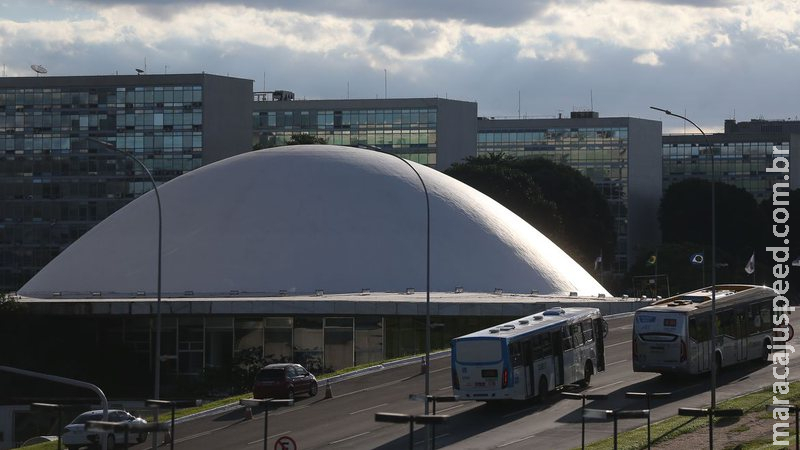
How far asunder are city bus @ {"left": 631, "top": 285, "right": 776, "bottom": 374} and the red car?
46.6 ft

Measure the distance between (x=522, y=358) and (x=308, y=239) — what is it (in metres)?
44.9

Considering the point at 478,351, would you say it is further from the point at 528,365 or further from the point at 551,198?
the point at 551,198

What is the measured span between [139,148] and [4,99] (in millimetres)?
16322

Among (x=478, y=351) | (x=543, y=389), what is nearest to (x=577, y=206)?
(x=543, y=389)

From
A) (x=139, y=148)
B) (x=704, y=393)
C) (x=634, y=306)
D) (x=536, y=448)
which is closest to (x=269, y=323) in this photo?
(x=634, y=306)

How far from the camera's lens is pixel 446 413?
2251 inches

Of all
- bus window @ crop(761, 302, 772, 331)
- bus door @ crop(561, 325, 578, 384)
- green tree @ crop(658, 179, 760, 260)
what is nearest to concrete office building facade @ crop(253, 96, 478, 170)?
green tree @ crop(658, 179, 760, 260)

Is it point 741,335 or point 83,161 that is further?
point 83,161

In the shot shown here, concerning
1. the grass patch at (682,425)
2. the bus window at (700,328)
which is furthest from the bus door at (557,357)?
the grass patch at (682,425)

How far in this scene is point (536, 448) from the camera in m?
48.4

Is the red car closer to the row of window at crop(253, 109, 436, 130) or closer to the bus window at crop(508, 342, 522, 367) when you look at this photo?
the bus window at crop(508, 342, 522, 367)

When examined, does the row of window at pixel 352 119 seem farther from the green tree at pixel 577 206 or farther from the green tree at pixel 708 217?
the green tree at pixel 708 217

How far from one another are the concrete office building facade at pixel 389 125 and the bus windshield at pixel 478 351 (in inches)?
4983

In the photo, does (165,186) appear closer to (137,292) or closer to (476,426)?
(137,292)
